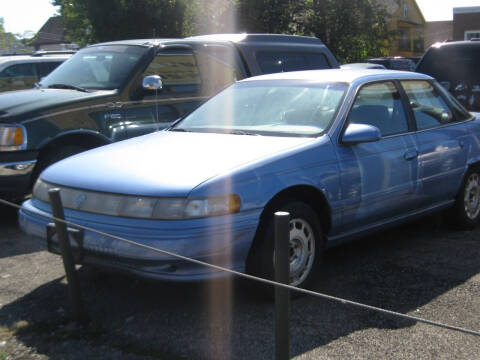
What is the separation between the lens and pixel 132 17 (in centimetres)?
2562

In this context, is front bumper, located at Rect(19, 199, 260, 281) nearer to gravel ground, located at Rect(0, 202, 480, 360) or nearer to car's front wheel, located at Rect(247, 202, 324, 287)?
car's front wheel, located at Rect(247, 202, 324, 287)

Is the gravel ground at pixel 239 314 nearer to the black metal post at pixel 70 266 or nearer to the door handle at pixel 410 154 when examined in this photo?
the black metal post at pixel 70 266

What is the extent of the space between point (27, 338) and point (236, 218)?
4.80ft

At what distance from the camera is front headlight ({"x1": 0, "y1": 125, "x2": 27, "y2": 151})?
5.95 m

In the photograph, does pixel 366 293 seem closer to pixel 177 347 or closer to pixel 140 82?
pixel 177 347

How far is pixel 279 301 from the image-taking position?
9.28ft

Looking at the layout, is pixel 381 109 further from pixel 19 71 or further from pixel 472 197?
pixel 19 71

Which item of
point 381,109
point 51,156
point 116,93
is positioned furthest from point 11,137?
point 381,109

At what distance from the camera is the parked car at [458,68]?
1012 centimetres

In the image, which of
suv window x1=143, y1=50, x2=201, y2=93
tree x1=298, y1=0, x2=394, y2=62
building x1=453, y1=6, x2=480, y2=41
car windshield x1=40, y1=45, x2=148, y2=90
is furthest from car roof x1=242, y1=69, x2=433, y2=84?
building x1=453, y1=6, x2=480, y2=41

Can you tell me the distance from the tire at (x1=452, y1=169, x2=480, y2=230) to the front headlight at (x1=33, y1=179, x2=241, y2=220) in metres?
3.03

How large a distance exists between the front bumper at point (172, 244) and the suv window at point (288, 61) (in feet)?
14.5

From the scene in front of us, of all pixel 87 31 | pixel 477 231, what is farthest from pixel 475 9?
pixel 477 231

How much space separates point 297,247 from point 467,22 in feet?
132
